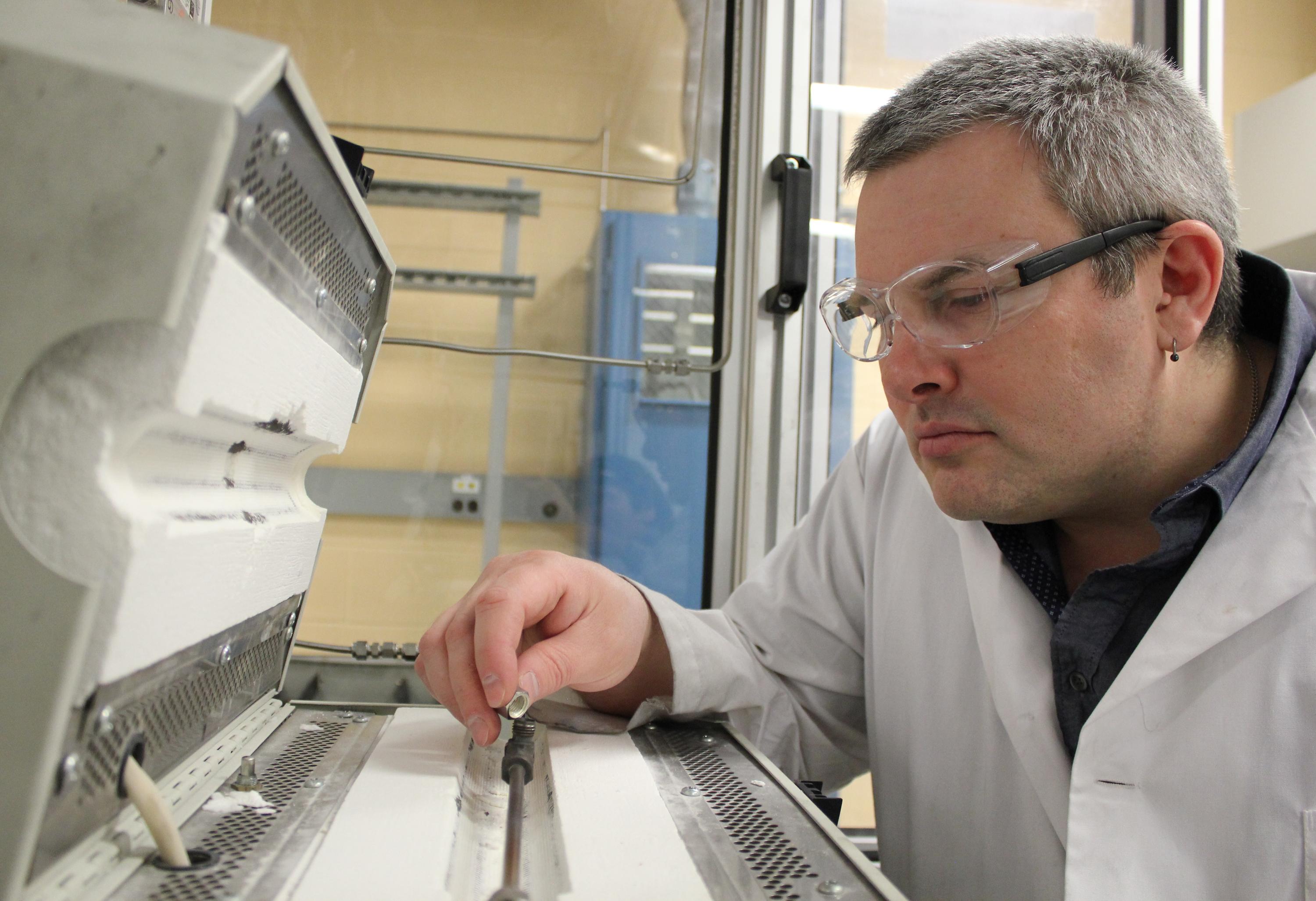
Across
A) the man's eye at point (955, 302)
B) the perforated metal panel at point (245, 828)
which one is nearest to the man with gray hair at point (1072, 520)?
the man's eye at point (955, 302)

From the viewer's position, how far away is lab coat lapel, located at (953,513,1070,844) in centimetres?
92

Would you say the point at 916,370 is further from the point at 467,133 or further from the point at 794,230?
the point at 467,133

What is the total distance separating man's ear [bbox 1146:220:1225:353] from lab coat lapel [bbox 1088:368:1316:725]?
0.55ft

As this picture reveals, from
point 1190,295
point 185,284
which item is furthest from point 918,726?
point 185,284

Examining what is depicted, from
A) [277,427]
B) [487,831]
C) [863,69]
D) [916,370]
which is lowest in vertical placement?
[487,831]

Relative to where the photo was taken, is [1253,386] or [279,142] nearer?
[279,142]

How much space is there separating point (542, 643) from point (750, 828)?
319mm

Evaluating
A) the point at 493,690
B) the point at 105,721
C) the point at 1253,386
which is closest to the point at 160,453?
the point at 105,721

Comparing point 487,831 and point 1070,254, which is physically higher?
point 1070,254

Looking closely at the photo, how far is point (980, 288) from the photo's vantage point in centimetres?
87

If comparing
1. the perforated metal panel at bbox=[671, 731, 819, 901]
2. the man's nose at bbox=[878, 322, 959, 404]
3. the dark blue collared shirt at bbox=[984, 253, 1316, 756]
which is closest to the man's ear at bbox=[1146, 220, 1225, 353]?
the dark blue collared shirt at bbox=[984, 253, 1316, 756]

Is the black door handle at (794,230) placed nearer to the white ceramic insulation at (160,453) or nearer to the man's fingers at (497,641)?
the man's fingers at (497,641)

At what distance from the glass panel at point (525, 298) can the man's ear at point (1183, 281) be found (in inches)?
35.5

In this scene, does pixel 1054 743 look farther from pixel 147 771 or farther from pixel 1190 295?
pixel 147 771
